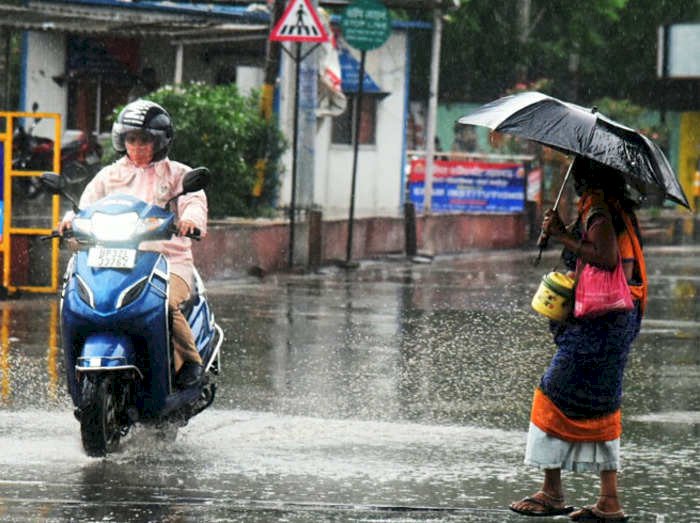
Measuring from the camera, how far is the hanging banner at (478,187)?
2458 cm

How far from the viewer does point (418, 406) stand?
31.4ft

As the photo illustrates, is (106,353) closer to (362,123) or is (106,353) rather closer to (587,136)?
(587,136)

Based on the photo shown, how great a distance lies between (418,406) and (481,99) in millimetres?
33112

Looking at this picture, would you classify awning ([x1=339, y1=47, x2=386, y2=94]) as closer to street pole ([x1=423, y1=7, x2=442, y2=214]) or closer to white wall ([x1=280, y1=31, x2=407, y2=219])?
white wall ([x1=280, y1=31, x2=407, y2=219])

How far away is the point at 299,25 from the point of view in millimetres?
17562

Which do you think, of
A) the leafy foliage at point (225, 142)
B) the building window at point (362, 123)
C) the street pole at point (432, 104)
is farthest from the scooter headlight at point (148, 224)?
the building window at point (362, 123)

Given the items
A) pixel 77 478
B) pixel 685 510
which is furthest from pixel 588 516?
pixel 77 478

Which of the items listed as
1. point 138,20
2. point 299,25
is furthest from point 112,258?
point 138,20

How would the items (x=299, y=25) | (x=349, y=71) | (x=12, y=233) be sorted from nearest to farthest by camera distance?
1. (x=12, y=233)
2. (x=299, y=25)
3. (x=349, y=71)

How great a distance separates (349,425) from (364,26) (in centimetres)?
1127

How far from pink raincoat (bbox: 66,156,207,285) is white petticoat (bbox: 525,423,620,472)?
87.2 inches

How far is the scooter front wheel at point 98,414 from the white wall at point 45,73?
2236cm

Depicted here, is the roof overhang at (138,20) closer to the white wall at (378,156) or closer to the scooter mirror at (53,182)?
the white wall at (378,156)

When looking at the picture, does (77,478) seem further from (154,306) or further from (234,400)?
(234,400)
